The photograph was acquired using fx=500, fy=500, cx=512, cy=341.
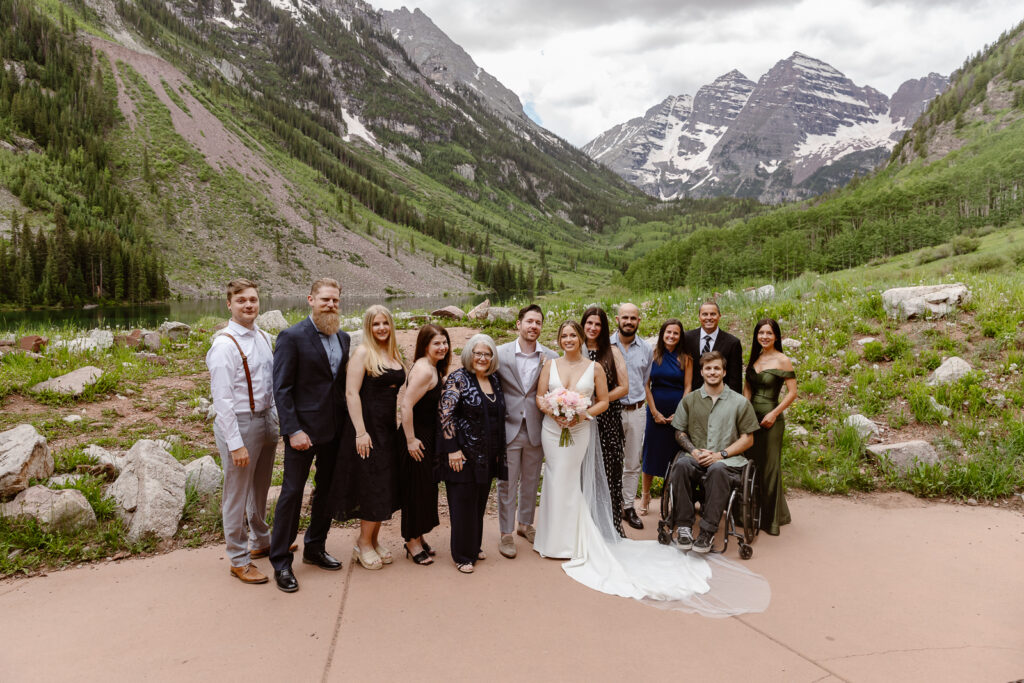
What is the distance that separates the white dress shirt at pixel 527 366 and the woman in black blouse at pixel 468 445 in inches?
18.5

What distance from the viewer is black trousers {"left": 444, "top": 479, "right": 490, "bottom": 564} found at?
4.80 meters

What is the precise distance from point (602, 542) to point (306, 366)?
332cm

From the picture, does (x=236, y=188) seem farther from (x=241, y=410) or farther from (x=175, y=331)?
(x=241, y=410)

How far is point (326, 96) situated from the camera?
193 metres

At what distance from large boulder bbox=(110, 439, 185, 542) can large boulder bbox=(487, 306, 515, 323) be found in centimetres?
1285

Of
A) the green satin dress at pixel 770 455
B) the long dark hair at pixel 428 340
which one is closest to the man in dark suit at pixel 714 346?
the green satin dress at pixel 770 455

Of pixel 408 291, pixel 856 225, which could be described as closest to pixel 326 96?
pixel 408 291

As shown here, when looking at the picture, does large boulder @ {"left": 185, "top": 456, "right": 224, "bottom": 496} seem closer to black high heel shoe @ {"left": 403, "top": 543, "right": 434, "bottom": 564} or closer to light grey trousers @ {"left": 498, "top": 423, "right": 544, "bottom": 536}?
black high heel shoe @ {"left": 403, "top": 543, "right": 434, "bottom": 564}

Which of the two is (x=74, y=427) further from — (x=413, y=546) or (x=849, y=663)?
(x=849, y=663)

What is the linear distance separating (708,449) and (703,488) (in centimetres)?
Result: 41

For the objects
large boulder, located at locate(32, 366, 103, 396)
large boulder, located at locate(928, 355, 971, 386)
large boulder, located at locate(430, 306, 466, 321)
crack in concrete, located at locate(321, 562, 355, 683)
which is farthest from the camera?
large boulder, located at locate(430, 306, 466, 321)

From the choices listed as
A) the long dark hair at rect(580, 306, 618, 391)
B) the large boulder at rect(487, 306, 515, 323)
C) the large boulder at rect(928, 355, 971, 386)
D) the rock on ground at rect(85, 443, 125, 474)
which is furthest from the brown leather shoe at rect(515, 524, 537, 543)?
the large boulder at rect(487, 306, 515, 323)

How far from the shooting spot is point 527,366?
17.6 ft

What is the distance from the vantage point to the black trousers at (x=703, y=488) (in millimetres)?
5055
